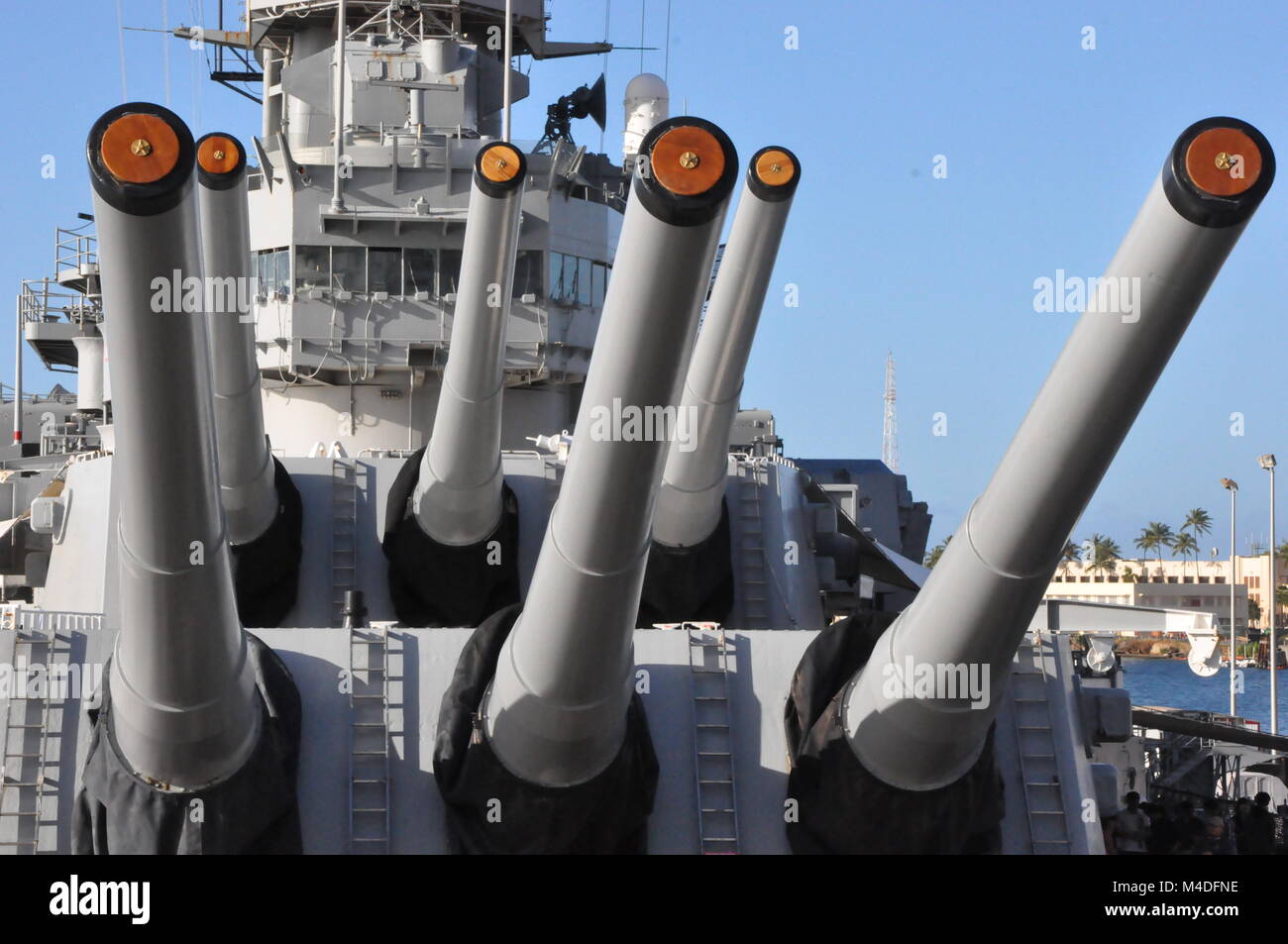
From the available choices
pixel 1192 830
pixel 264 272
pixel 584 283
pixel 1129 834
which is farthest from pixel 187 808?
pixel 584 283

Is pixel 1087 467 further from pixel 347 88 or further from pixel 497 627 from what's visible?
pixel 347 88

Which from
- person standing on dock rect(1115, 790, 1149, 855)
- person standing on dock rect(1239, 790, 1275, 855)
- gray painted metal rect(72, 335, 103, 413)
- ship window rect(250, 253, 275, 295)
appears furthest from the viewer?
gray painted metal rect(72, 335, 103, 413)

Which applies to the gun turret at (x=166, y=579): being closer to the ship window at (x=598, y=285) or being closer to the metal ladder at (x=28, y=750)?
the metal ladder at (x=28, y=750)

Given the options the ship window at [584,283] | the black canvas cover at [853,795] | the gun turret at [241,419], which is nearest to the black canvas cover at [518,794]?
the black canvas cover at [853,795]

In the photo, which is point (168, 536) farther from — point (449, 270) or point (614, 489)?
point (449, 270)

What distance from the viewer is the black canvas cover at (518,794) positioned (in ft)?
21.7

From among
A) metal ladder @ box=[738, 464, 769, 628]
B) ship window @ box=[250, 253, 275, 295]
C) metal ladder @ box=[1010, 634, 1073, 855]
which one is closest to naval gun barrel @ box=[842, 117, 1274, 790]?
metal ladder @ box=[1010, 634, 1073, 855]

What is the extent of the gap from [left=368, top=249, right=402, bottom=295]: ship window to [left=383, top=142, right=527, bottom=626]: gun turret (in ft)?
14.1

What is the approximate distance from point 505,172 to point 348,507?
12.8 feet

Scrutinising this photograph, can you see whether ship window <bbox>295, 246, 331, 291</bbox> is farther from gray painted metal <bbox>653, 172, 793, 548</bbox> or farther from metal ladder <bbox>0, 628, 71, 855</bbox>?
metal ladder <bbox>0, 628, 71, 855</bbox>

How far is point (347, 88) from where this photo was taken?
632 inches

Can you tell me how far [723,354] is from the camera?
10.2 meters

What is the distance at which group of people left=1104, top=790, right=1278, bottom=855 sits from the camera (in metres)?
10.4
